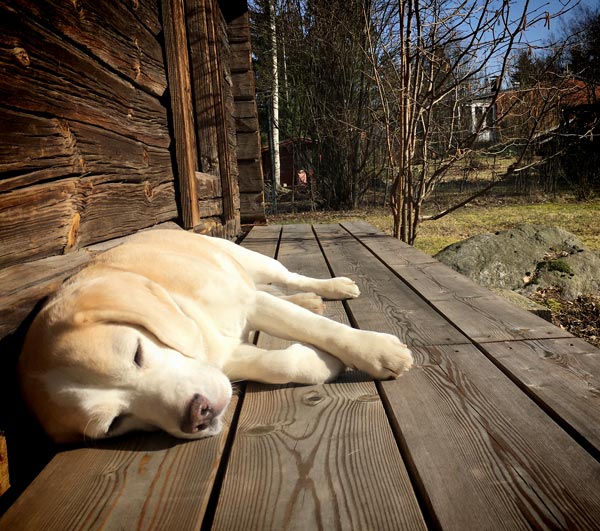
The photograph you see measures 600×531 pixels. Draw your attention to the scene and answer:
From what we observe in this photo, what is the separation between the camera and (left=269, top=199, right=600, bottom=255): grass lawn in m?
7.59

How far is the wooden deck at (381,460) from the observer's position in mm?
1105

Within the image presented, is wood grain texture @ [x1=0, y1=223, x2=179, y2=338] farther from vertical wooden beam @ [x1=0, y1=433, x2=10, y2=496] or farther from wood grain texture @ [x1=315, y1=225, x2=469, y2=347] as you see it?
wood grain texture @ [x1=315, y1=225, x2=469, y2=347]

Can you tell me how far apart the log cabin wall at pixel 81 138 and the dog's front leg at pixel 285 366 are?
2.52 ft

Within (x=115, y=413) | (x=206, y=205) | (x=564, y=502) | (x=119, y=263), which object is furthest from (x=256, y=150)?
(x=564, y=502)

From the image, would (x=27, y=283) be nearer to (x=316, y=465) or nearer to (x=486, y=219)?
(x=316, y=465)

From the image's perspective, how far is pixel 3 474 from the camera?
1.37 m

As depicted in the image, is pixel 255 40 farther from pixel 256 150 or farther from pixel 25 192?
pixel 25 192

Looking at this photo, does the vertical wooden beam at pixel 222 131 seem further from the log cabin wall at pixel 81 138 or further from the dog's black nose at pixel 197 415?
the dog's black nose at pixel 197 415

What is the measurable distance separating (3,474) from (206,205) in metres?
3.61

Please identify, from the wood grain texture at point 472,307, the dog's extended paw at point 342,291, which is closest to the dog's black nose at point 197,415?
the wood grain texture at point 472,307

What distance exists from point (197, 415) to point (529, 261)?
4.66m

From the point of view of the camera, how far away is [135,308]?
60.0 inches

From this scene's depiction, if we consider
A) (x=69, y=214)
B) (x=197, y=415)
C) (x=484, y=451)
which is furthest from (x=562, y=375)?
(x=69, y=214)

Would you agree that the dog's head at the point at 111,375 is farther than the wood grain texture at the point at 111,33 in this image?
No
